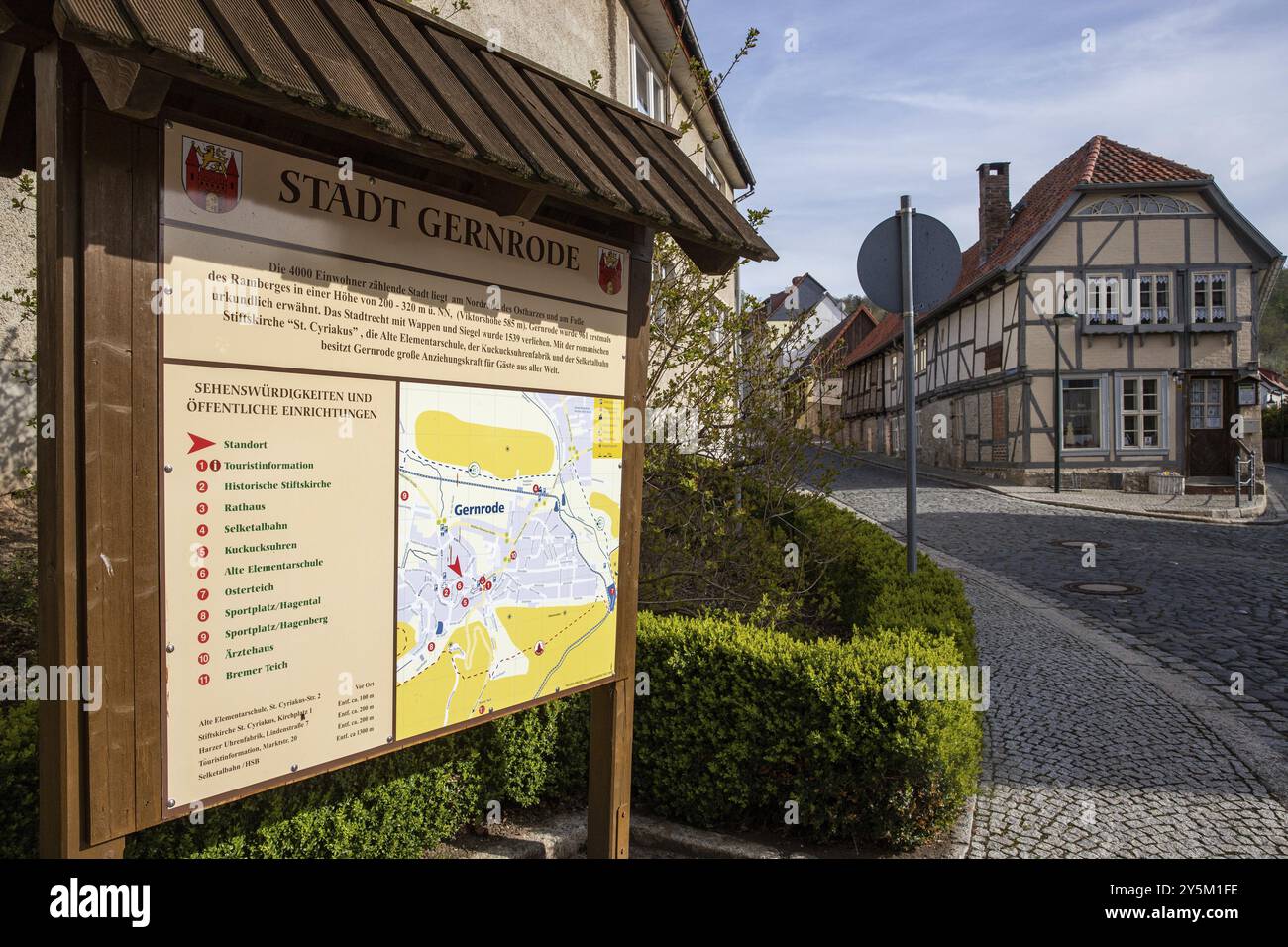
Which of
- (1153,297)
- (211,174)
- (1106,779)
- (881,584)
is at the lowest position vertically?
(1106,779)

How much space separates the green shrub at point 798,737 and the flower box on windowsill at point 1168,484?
20.6 meters

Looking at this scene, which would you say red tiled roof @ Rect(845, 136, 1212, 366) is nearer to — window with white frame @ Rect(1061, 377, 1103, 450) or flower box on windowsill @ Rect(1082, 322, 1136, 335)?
flower box on windowsill @ Rect(1082, 322, 1136, 335)

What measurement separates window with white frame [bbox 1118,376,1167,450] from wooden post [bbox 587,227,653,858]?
2331 cm

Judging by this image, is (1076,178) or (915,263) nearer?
(915,263)

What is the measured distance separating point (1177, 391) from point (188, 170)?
2576 centimetres

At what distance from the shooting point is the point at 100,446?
6.55 ft

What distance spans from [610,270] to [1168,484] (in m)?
22.7

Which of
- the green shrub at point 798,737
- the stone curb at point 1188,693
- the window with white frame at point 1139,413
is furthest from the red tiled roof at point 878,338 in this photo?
the green shrub at point 798,737

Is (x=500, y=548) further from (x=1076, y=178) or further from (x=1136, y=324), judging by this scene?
(x=1076, y=178)

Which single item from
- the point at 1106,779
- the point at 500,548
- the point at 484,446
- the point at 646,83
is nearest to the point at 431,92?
the point at 484,446

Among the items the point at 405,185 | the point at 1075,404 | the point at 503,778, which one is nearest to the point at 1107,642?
the point at 503,778

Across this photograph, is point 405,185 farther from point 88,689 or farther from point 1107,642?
point 1107,642

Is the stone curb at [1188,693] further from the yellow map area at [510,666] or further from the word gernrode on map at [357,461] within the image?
the word gernrode on map at [357,461]

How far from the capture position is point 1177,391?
74.6 feet
